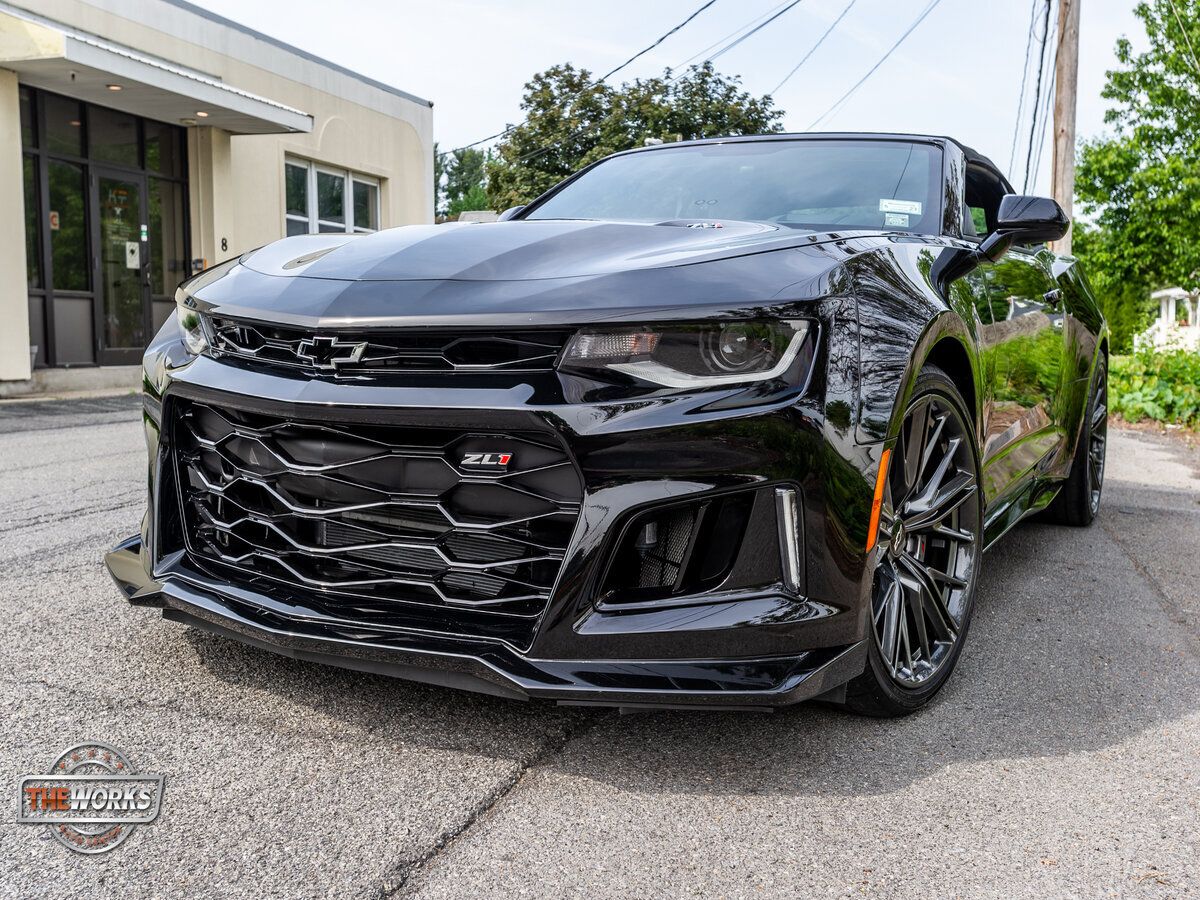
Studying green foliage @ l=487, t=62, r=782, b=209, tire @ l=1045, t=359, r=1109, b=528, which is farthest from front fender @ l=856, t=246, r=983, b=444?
green foliage @ l=487, t=62, r=782, b=209

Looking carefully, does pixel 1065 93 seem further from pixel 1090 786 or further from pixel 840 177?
pixel 1090 786

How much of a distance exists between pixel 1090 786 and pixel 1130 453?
695 centimetres

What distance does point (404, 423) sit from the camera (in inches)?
86.2

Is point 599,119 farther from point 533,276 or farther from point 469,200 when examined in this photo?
point 469,200

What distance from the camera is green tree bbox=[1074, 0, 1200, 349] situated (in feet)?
112

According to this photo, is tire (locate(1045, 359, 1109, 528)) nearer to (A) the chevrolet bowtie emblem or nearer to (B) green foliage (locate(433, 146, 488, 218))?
(A) the chevrolet bowtie emblem

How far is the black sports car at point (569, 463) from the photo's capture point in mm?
2111

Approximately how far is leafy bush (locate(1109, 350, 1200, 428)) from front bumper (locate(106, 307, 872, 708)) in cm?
974

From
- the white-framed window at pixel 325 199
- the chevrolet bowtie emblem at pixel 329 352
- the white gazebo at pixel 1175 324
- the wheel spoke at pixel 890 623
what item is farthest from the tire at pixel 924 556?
the white-framed window at pixel 325 199

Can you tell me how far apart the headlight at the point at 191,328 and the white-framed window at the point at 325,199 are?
14.5m

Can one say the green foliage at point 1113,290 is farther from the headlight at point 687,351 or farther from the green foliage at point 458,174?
the green foliage at point 458,174

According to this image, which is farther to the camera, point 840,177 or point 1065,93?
point 1065,93

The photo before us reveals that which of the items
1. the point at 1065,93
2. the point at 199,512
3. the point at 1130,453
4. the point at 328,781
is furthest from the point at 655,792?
the point at 1065,93

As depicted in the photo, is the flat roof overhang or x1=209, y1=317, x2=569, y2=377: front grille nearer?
x1=209, y1=317, x2=569, y2=377: front grille
